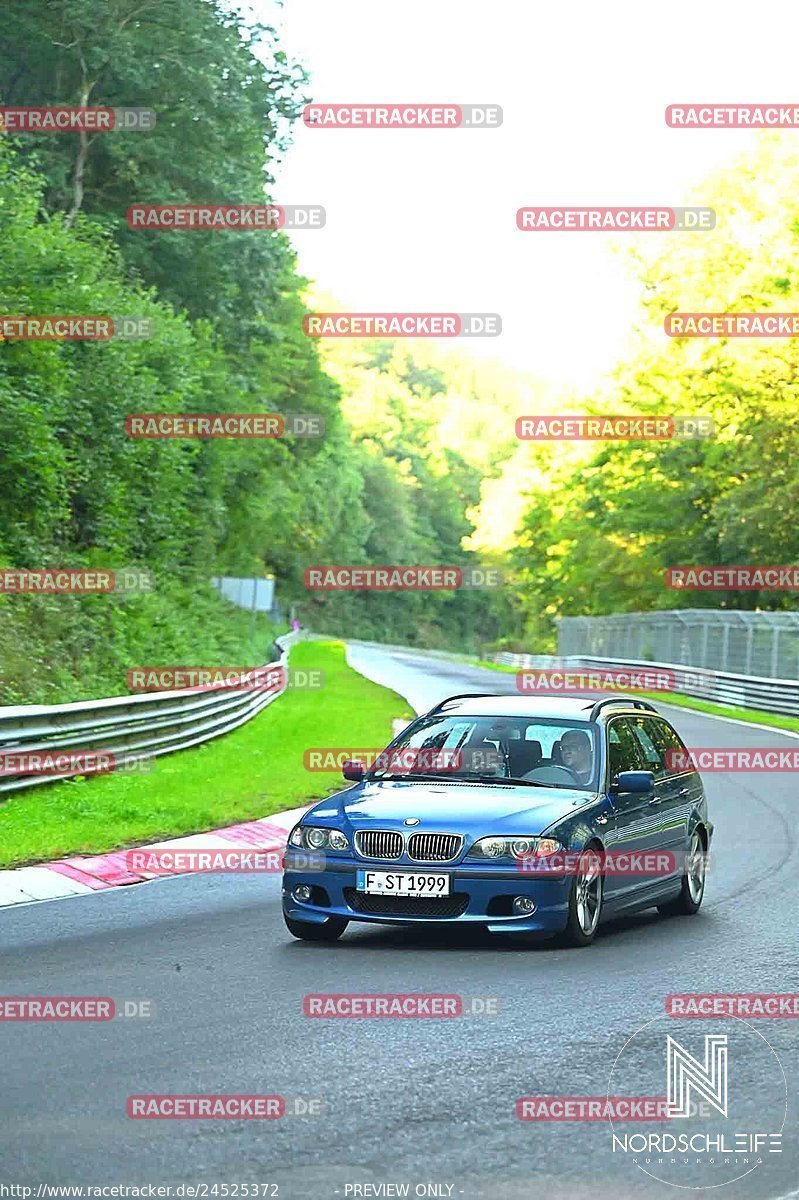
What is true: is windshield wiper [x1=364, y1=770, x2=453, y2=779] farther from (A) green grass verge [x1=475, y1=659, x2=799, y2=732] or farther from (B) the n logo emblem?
(A) green grass verge [x1=475, y1=659, x2=799, y2=732]

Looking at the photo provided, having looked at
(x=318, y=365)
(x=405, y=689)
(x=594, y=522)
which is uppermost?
(x=318, y=365)

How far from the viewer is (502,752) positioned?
11609 mm

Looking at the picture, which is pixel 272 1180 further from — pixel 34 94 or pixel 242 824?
pixel 34 94

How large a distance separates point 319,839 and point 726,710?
34.8m

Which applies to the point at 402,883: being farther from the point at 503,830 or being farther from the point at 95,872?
the point at 95,872

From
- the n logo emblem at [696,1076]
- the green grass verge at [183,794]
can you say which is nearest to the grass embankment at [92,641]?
the green grass verge at [183,794]

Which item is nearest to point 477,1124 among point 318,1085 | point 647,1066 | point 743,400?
point 318,1085

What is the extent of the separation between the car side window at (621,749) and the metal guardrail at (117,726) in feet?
21.4

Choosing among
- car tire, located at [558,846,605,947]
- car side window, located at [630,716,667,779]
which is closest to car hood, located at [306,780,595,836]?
car tire, located at [558,846,605,947]

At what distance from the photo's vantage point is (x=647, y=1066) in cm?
738

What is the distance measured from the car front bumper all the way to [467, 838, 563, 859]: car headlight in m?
0.09

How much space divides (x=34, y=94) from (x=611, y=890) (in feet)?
117

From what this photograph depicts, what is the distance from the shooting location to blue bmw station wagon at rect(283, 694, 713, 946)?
1034cm

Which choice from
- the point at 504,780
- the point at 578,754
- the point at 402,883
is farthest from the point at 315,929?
the point at 578,754
